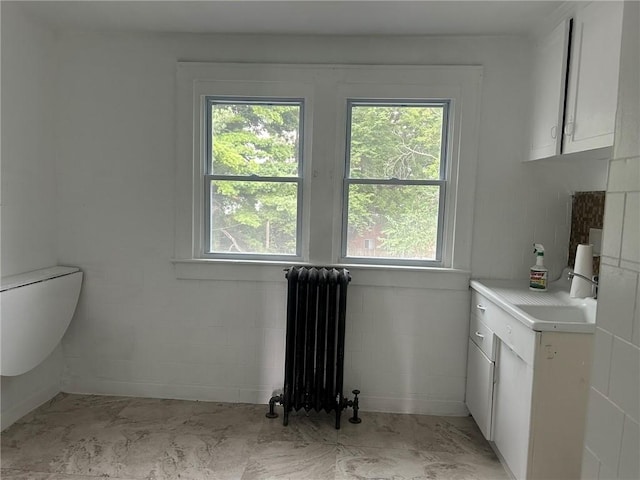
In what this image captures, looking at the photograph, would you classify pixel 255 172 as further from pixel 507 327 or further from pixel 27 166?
pixel 507 327

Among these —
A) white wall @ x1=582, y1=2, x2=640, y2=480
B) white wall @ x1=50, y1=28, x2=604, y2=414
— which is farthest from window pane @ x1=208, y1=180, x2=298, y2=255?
white wall @ x1=582, y1=2, x2=640, y2=480

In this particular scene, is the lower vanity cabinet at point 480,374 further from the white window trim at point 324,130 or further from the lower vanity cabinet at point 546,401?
the white window trim at point 324,130

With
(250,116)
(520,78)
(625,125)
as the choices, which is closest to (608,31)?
(520,78)

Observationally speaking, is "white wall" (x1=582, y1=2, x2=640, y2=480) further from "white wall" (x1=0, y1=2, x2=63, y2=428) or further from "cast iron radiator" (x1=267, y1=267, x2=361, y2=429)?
"white wall" (x1=0, y1=2, x2=63, y2=428)

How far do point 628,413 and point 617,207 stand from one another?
35 cm

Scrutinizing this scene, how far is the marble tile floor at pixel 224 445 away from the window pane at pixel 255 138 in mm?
1602

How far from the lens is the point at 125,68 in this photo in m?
2.63

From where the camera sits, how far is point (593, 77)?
1.82m

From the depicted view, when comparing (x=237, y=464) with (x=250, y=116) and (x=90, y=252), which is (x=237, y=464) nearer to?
(x=90, y=252)

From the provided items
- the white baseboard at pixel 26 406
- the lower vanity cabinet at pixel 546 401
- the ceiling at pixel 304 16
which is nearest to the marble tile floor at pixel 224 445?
the white baseboard at pixel 26 406

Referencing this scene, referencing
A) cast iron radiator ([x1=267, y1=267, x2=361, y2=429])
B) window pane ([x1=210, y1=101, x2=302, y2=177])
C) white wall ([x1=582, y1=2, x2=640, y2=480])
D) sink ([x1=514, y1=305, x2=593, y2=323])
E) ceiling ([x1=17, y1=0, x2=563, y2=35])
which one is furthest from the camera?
window pane ([x1=210, y1=101, x2=302, y2=177])

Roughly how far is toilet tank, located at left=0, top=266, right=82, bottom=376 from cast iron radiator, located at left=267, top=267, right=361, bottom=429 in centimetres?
144

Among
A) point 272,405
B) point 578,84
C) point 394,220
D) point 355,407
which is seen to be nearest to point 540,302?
point 394,220

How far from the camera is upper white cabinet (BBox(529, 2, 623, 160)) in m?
1.69
